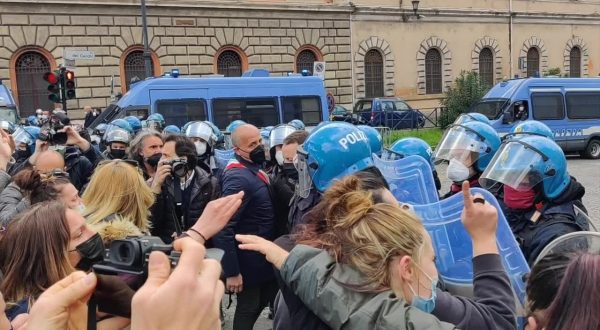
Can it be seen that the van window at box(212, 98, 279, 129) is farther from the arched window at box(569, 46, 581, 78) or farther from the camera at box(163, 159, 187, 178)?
the arched window at box(569, 46, 581, 78)

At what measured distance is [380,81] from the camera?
29516mm

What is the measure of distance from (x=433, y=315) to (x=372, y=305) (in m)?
0.19

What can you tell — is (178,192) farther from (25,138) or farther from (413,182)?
(25,138)

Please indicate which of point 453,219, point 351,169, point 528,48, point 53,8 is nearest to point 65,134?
point 351,169

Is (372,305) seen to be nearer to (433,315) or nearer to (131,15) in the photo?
(433,315)

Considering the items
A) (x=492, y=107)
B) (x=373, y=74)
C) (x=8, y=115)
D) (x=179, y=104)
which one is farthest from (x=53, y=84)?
(x=373, y=74)

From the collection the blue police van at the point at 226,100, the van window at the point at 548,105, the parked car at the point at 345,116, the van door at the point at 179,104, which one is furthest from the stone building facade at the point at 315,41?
the van window at the point at 548,105

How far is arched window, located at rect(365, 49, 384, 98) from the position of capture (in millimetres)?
28906

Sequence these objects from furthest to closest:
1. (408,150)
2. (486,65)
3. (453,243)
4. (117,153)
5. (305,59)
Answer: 1. (486,65)
2. (305,59)
3. (117,153)
4. (408,150)
5. (453,243)

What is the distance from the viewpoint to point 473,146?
11.9 ft

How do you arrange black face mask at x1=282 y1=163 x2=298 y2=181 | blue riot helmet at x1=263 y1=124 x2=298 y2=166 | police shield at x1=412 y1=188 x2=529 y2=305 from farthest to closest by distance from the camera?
blue riot helmet at x1=263 y1=124 x2=298 y2=166 < black face mask at x1=282 y1=163 x2=298 y2=181 < police shield at x1=412 y1=188 x2=529 y2=305

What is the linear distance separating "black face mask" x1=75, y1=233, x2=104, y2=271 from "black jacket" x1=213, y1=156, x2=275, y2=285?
5.81 feet

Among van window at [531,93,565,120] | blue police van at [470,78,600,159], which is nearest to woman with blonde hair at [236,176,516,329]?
blue police van at [470,78,600,159]

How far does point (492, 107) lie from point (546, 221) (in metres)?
15.1
